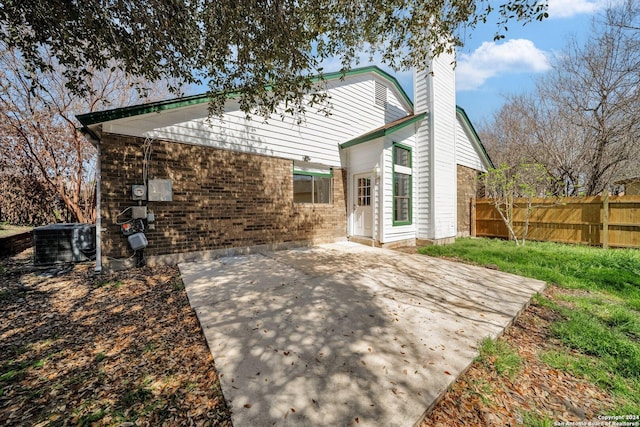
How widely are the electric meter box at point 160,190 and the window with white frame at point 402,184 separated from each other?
6447 mm

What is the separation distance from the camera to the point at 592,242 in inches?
323

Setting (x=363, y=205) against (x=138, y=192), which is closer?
(x=138, y=192)

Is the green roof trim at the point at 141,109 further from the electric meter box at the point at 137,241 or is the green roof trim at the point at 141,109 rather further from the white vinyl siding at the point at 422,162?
the white vinyl siding at the point at 422,162

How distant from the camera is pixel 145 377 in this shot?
2170 millimetres

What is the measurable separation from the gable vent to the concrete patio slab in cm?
742

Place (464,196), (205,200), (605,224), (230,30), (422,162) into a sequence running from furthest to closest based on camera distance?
(464,196) < (422,162) < (605,224) < (205,200) < (230,30)

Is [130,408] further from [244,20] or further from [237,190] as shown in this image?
[237,190]

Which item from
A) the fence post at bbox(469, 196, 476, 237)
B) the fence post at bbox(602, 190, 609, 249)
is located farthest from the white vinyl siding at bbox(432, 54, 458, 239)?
the fence post at bbox(602, 190, 609, 249)

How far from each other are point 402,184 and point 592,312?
565 centimetres

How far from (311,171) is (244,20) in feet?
16.7

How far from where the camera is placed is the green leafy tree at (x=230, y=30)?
11.0ft

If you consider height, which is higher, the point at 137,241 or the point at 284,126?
the point at 284,126

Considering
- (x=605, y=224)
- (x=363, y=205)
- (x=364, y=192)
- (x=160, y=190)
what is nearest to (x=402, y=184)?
(x=364, y=192)

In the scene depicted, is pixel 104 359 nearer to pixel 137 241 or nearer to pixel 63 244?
pixel 137 241
